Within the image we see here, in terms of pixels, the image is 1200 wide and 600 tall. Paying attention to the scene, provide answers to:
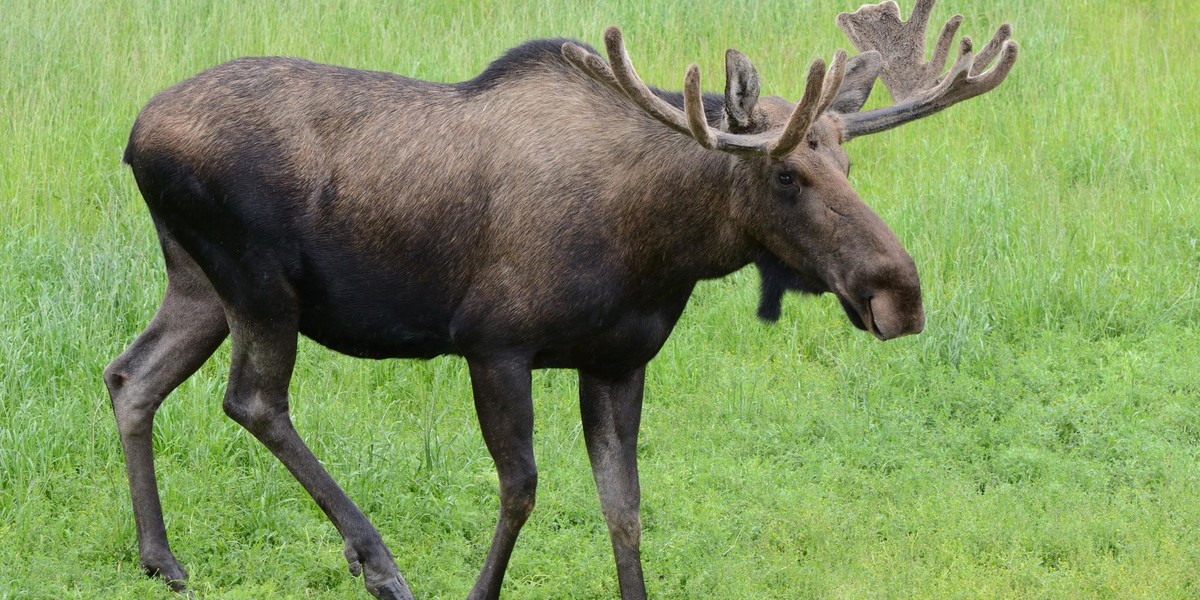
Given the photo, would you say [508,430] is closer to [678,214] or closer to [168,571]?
[678,214]

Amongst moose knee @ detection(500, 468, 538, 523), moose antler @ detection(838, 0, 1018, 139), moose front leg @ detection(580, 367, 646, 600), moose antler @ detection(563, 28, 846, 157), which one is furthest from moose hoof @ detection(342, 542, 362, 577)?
moose antler @ detection(838, 0, 1018, 139)

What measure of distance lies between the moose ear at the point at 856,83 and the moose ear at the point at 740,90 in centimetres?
48

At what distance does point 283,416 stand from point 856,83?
2.34 metres

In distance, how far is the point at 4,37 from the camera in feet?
28.9

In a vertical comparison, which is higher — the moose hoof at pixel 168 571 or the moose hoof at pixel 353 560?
the moose hoof at pixel 353 560

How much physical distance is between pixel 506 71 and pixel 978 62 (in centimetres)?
160

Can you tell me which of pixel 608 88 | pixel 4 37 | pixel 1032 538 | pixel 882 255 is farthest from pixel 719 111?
pixel 4 37

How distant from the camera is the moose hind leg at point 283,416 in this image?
4.93m

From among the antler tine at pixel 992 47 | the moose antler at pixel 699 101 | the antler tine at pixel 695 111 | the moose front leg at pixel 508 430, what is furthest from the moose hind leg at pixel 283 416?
the antler tine at pixel 992 47

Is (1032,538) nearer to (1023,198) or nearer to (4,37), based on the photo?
(1023,198)

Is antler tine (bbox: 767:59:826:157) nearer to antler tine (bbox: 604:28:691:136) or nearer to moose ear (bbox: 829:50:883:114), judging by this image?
antler tine (bbox: 604:28:691:136)

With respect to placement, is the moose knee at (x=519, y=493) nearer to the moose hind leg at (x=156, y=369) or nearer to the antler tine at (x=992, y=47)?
the moose hind leg at (x=156, y=369)

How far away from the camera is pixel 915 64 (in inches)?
191

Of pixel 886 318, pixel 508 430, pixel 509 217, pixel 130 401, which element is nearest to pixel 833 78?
pixel 886 318
